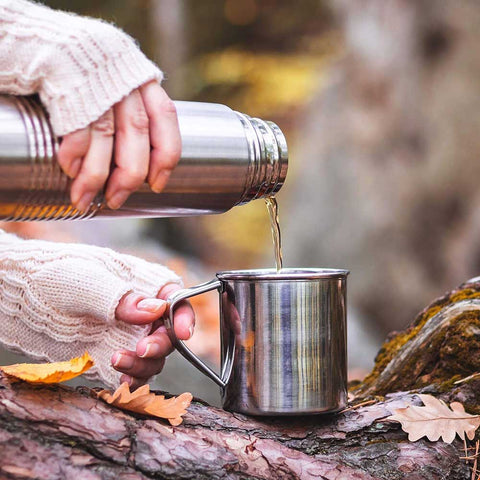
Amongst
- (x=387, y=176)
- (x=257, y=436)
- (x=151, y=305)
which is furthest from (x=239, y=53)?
(x=257, y=436)

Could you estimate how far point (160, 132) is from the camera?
1300mm

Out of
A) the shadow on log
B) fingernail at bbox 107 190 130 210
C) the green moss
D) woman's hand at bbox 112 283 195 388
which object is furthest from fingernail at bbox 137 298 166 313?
the green moss

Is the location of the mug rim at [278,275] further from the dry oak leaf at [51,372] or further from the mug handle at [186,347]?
the dry oak leaf at [51,372]

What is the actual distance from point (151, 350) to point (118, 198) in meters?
0.41

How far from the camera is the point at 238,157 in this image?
1507mm

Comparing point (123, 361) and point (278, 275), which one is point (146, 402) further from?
point (278, 275)

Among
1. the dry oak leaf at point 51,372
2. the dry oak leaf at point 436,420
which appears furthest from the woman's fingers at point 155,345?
the dry oak leaf at point 436,420

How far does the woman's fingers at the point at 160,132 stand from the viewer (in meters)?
1.30

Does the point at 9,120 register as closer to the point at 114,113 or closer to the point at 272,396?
the point at 114,113

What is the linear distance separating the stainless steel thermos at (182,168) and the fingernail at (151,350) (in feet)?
0.93

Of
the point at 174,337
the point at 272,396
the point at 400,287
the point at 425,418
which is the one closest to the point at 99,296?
the point at 174,337

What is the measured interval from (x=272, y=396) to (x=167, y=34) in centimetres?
888

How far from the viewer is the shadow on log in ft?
3.99

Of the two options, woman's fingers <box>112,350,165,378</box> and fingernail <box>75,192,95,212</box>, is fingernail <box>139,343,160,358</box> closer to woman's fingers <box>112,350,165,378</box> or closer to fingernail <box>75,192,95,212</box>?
woman's fingers <box>112,350,165,378</box>
